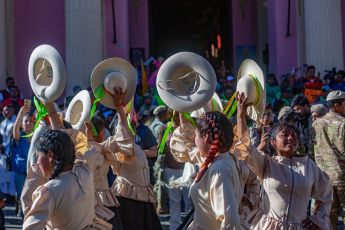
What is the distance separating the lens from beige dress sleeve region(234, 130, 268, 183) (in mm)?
4262

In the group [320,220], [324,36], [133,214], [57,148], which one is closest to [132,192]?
[133,214]

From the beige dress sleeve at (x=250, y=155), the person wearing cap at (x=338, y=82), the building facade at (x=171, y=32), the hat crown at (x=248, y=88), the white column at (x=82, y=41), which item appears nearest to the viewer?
the beige dress sleeve at (x=250, y=155)

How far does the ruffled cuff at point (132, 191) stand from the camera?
6398 mm

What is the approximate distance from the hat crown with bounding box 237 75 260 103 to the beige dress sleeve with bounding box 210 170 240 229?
101 centimetres

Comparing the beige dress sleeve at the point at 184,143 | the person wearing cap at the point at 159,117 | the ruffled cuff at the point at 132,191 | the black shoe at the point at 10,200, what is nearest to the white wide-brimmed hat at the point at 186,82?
the beige dress sleeve at the point at 184,143

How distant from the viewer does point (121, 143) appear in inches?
219

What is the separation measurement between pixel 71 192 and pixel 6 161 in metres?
5.86

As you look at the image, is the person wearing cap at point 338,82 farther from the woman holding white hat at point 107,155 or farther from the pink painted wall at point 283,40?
the woman holding white hat at point 107,155

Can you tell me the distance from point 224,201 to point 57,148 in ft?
3.65

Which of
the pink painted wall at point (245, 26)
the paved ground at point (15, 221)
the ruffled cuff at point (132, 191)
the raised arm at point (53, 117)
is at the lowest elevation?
the paved ground at point (15, 221)

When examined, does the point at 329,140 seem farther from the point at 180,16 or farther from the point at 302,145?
the point at 180,16

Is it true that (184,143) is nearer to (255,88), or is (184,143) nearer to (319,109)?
(255,88)

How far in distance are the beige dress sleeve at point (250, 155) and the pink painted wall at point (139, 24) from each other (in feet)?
43.4

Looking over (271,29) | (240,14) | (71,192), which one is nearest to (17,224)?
(71,192)
